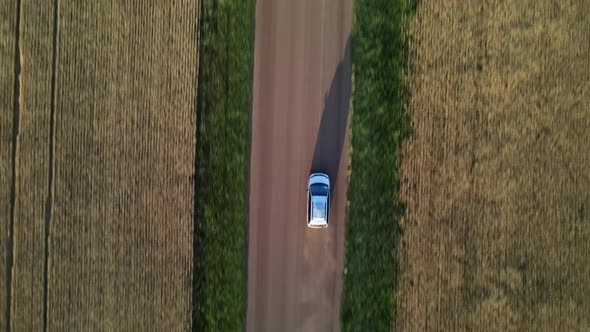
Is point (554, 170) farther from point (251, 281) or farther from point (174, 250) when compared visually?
point (174, 250)

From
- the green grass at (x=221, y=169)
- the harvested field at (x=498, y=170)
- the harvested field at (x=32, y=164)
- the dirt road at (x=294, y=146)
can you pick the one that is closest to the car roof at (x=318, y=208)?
the dirt road at (x=294, y=146)

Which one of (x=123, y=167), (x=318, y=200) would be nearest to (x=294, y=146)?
(x=318, y=200)

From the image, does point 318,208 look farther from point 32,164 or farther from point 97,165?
point 32,164

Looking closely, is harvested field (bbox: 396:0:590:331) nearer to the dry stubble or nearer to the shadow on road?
the shadow on road

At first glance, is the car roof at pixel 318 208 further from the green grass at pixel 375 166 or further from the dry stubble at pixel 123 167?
the dry stubble at pixel 123 167

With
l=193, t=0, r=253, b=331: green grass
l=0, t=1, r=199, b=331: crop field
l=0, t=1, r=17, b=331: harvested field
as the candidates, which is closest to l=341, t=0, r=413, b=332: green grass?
l=193, t=0, r=253, b=331: green grass

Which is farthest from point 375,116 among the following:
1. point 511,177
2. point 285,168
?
point 511,177
